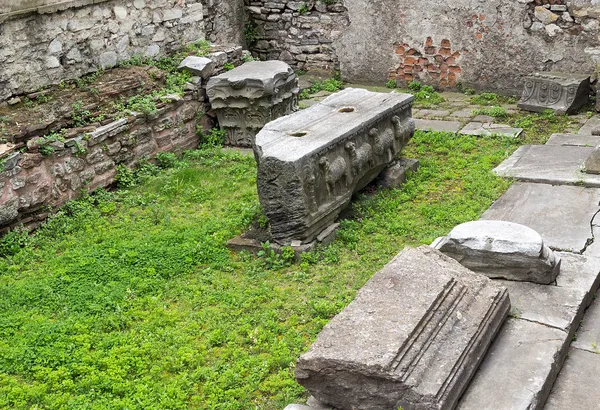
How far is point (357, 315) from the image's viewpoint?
3.65 meters

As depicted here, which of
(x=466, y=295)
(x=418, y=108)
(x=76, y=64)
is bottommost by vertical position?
(x=418, y=108)

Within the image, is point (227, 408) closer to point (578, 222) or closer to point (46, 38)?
point (578, 222)

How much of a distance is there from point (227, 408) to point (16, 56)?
450 centimetres

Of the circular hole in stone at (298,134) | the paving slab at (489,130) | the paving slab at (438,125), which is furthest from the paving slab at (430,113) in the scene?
the circular hole in stone at (298,134)

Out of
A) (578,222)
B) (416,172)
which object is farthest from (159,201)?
(578,222)

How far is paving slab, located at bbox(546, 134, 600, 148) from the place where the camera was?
721 centimetres

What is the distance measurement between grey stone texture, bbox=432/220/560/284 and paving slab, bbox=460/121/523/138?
11.9 feet

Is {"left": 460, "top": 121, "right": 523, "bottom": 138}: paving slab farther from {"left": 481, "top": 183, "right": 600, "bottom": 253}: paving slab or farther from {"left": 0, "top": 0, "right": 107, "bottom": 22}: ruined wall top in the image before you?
{"left": 0, "top": 0, "right": 107, "bottom": 22}: ruined wall top

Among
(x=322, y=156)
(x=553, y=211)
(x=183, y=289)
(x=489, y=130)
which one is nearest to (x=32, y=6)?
(x=322, y=156)

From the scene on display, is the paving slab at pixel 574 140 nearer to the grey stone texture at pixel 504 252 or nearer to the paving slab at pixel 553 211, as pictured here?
the paving slab at pixel 553 211

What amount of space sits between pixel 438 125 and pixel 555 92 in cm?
147

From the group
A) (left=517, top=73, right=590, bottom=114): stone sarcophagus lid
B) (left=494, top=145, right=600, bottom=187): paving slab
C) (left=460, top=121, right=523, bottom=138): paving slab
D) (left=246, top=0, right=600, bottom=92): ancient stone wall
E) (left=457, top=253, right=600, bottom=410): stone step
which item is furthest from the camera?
(left=246, top=0, right=600, bottom=92): ancient stone wall

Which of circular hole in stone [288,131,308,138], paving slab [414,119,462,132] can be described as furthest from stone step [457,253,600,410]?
paving slab [414,119,462,132]

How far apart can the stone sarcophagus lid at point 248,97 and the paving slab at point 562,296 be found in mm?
4276
